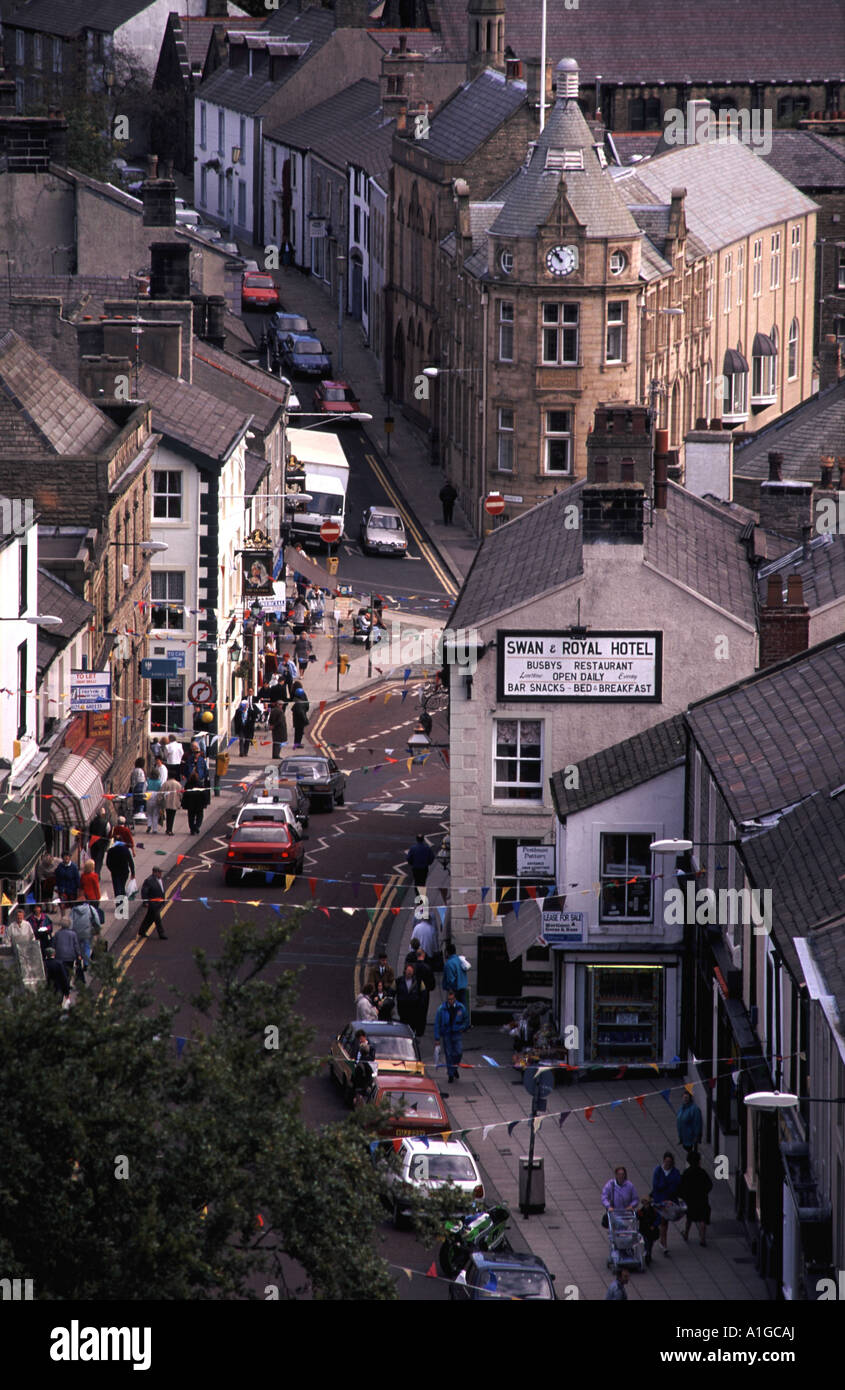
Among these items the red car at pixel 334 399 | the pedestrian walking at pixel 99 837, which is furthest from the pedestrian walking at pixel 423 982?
the red car at pixel 334 399

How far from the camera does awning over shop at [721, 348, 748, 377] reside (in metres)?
103

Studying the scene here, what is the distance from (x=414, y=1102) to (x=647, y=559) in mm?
12348

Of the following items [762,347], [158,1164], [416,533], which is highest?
[158,1164]

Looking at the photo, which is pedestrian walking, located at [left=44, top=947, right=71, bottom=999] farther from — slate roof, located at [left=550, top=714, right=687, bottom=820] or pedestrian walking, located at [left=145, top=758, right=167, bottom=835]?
pedestrian walking, located at [left=145, top=758, right=167, bottom=835]

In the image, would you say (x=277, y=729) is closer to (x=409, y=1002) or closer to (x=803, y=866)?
(x=409, y=1002)

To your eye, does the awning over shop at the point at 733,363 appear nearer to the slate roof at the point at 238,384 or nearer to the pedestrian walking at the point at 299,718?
the slate roof at the point at 238,384

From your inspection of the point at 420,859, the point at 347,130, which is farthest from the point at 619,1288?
the point at 347,130

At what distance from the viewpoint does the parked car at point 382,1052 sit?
1571 inches

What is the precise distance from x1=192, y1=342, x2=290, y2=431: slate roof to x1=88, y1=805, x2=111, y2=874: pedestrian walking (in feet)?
68.0

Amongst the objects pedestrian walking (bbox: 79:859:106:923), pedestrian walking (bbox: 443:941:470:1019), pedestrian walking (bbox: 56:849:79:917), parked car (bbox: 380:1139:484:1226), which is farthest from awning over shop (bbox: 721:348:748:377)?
parked car (bbox: 380:1139:484:1226)

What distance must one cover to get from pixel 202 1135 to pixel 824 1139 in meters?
8.02

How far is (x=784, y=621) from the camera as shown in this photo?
44906mm

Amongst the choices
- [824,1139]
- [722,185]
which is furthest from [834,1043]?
[722,185]

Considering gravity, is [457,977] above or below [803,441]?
below
